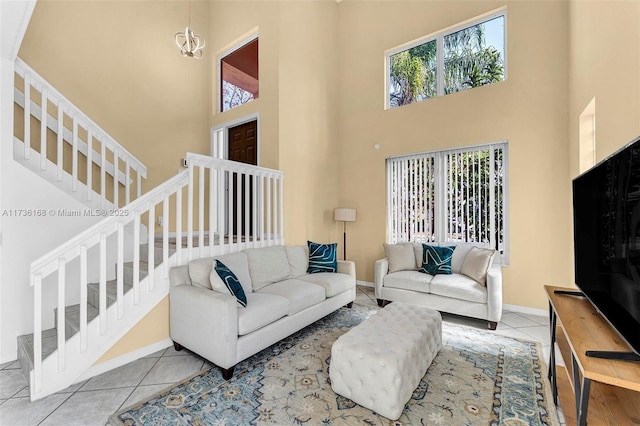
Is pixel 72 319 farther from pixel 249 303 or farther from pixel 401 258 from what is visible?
pixel 401 258

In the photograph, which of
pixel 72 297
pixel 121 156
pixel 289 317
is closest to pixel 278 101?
pixel 121 156

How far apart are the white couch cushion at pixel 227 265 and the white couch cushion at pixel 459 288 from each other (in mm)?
2131

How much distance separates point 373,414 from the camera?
1782 millimetres

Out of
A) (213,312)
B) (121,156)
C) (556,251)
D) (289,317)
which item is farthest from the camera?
(121,156)

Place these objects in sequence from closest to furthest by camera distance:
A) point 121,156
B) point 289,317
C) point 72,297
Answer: point 289,317 → point 72,297 → point 121,156

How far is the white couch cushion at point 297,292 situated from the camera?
2.80m

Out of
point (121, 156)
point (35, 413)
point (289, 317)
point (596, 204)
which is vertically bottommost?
point (35, 413)

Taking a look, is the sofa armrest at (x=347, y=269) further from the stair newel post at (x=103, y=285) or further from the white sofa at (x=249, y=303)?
the stair newel post at (x=103, y=285)

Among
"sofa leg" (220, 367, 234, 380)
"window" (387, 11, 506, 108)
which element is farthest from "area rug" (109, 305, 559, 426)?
"window" (387, 11, 506, 108)

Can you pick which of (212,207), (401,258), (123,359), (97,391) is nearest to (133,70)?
(212,207)

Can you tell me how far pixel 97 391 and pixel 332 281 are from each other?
223 centimetres

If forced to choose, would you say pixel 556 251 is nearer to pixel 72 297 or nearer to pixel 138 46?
pixel 72 297

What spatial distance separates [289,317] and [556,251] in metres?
3.26

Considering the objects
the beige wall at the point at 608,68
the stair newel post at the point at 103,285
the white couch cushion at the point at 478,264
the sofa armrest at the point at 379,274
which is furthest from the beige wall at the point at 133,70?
the beige wall at the point at 608,68
